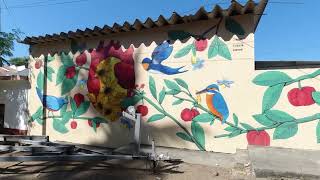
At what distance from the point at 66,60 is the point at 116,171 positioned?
493 cm

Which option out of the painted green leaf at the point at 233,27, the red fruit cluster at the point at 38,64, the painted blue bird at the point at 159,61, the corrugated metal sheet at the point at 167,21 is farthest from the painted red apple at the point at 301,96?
the red fruit cluster at the point at 38,64

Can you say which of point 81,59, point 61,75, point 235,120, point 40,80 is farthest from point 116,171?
point 40,80

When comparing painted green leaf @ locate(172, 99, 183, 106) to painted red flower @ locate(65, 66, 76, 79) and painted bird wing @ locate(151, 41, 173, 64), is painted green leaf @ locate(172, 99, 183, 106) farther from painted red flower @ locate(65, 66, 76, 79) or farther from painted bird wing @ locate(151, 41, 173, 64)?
Answer: painted red flower @ locate(65, 66, 76, 79)

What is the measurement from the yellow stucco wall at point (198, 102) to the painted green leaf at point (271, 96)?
0.8 inches

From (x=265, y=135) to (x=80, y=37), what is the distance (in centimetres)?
584

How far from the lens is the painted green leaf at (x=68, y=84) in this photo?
9.98m

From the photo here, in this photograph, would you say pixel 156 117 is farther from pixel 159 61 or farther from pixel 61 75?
pixel 61 75

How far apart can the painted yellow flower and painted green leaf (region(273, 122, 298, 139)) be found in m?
3.97

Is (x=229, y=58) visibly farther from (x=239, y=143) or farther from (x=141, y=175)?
(x=141, y=175)

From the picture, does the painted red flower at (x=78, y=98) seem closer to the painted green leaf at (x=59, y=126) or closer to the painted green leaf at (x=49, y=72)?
the painted green leaf at (x=59, y=126)

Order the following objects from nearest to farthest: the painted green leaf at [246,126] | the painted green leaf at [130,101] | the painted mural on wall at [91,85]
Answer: the painted green leaf at [246,126], the painted green leaf at [130,101], the painted mural on wall at [91,85]

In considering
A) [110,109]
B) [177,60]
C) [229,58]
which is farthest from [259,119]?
[110,109]

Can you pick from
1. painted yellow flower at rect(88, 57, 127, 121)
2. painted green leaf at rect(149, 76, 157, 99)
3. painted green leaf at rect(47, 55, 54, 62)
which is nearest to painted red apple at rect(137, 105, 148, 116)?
painted green leaf at rect(149, 76, 157, 99)

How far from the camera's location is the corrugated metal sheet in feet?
23.8
